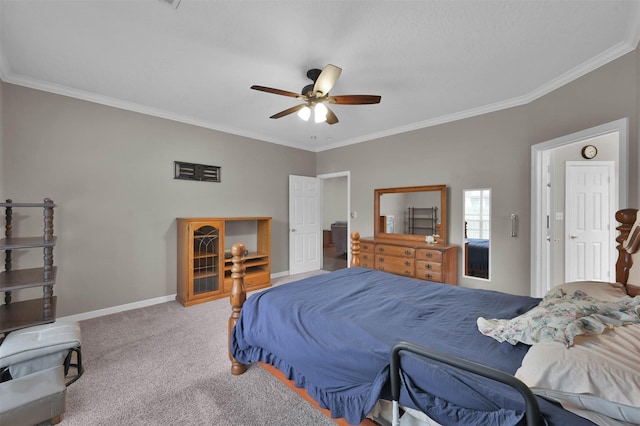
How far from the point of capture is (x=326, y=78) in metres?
2.18

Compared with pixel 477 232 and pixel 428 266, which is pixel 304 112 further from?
pixel 477 232

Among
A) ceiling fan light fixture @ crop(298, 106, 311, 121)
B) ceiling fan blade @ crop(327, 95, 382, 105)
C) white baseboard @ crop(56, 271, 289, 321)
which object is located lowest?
white baseboard @ crop(56, 271, 289, 321)

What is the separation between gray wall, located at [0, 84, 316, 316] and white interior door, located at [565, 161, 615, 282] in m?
5.11

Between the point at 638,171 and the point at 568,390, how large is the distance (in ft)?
7.71

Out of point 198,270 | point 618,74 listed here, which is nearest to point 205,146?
point 198,270

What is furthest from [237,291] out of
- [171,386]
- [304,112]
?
[304,112]

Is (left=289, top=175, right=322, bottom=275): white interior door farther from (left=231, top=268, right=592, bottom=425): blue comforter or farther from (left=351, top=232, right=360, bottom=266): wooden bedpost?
(left=231, top=268, right=592, bottom=425): blue comforter

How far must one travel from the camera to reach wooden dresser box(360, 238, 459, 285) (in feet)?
11.9

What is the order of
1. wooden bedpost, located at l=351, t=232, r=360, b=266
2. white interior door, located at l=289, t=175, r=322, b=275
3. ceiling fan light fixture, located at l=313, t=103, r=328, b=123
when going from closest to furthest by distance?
ceiling fan light fixture, located at l=313, t=103, r=328, b=123 → wooden bedpost, located at l=351, t=232, r=360, b=266 → white interior door, located at l=289, t=175, r=322, b=275

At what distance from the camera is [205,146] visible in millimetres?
4105

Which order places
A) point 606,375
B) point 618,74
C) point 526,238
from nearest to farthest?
point 606,375
point 618,74
point 526,238

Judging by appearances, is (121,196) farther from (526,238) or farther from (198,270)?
(526,238)

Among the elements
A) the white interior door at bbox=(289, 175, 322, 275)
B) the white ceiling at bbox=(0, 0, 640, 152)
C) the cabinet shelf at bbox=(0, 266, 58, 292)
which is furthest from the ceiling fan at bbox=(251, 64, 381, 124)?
the white interior door at bbox=(289, 175, 322, 275)

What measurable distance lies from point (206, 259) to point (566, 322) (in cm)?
377
